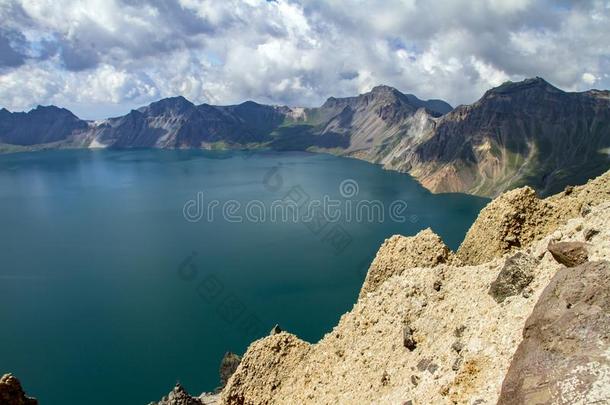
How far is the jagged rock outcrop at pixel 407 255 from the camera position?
116ft

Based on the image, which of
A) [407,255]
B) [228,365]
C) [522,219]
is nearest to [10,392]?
[407,255]

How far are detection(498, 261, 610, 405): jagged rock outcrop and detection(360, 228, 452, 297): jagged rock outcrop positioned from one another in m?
16.9

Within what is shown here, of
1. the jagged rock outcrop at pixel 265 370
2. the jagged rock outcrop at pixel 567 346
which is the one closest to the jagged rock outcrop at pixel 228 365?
the jagged rock outcrop at pixel 265 370

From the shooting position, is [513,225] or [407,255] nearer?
[513,225]

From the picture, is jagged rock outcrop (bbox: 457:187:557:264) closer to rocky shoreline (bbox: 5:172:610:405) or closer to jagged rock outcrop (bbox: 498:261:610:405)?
rocky shoreline (bbox: 5:172:610:405)

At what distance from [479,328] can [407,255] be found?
15.5 meters

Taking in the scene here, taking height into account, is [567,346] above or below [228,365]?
above

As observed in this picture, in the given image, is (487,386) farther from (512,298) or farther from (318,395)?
(318,395)

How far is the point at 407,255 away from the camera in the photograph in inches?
1454

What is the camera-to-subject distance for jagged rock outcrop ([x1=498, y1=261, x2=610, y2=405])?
13.7m

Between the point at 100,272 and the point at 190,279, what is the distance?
27091 mm

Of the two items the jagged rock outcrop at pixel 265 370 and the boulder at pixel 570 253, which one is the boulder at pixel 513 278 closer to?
the boulder at pixel 570 253

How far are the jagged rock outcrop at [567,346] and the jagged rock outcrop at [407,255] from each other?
665 inches

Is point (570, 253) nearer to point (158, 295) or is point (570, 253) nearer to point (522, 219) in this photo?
point (522, 219)
